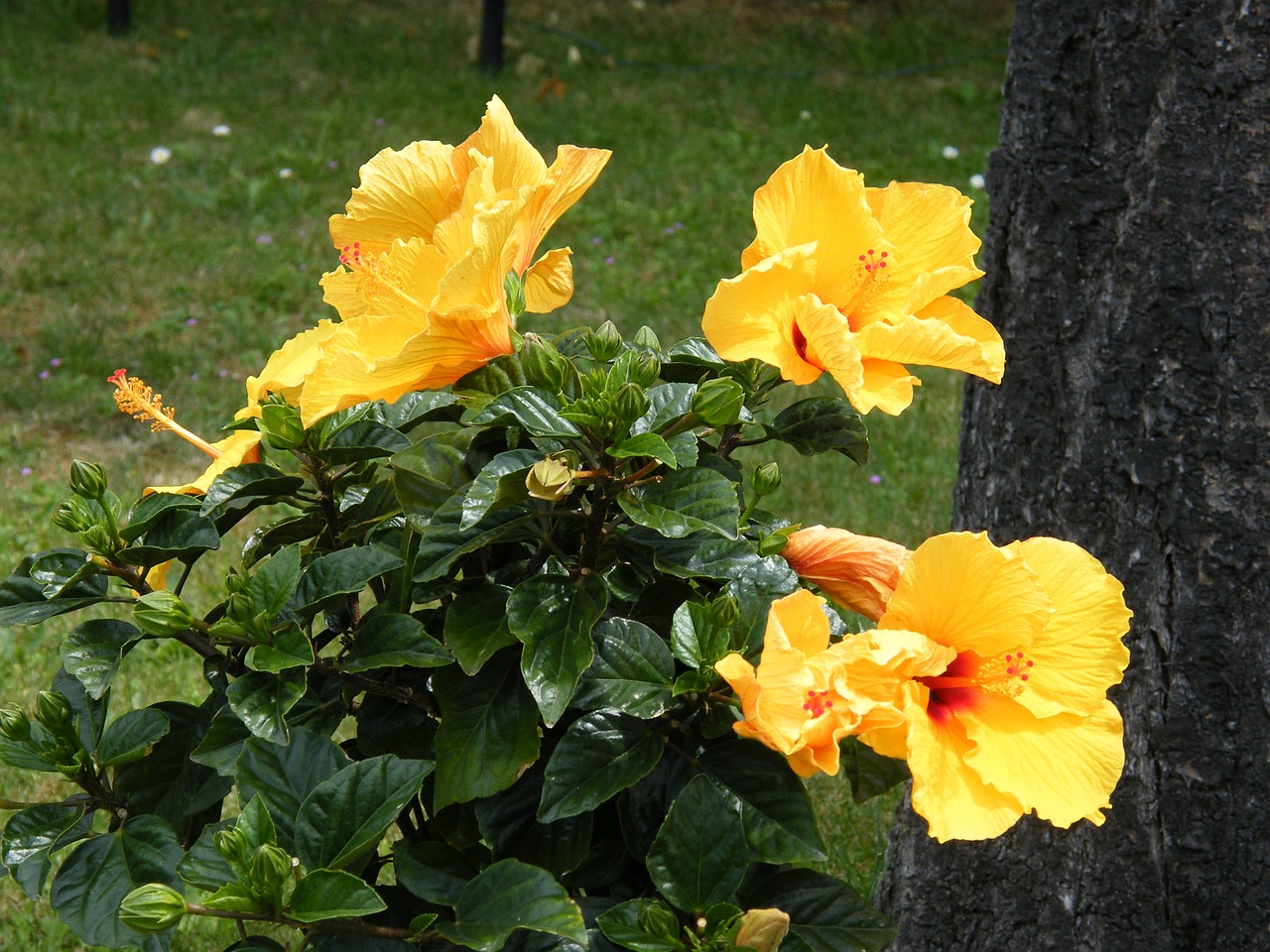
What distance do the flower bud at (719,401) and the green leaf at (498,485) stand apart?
142mm

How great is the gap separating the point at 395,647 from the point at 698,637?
28 cm

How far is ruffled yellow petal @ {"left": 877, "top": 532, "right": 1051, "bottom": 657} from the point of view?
3.42 feet

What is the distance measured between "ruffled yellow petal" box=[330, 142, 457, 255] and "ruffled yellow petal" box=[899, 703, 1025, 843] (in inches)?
24.4

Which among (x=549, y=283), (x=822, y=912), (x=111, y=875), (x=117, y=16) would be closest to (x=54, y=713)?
(x=111, y=875)

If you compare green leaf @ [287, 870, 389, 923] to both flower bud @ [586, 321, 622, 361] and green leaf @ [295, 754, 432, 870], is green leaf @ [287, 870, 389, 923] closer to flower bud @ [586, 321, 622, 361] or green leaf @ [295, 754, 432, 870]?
green leaf @ [295, 754, 432, 870]

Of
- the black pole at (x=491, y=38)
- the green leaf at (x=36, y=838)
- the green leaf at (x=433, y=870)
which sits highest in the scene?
the green leaf at (x=433, y=870)

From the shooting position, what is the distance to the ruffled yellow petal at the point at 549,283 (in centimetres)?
132

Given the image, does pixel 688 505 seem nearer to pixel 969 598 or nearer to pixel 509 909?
pixel 969 598

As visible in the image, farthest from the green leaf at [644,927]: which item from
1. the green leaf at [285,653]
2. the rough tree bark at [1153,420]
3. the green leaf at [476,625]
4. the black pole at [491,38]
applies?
the black pole at [491,38]

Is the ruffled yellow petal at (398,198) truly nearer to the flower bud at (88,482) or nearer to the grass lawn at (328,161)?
the flower bud at (88,482)

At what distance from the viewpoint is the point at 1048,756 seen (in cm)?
107

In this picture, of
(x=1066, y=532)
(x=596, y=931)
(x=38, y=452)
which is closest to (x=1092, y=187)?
(x=1066, y=532)

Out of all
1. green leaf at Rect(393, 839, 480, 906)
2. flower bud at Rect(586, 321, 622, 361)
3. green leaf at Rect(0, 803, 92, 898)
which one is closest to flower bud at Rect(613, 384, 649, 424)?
flower bud at Rect(586, 321, 622, 361)

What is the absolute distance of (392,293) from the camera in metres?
1.18
